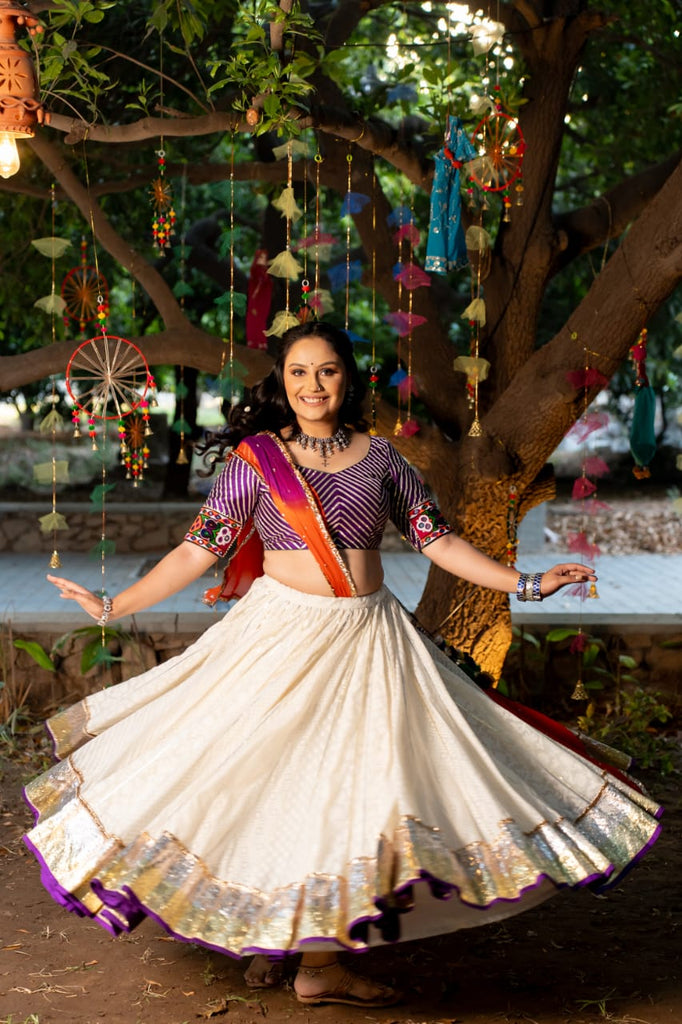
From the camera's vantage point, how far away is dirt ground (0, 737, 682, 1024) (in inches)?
128

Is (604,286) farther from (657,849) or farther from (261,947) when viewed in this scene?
(261,947)

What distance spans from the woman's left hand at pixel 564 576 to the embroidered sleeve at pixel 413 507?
0.30 m

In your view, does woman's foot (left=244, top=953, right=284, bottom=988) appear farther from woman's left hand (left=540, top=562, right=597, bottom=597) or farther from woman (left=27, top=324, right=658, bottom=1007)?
woman's left hand (left=540, top=562, right=597, bottom=597)

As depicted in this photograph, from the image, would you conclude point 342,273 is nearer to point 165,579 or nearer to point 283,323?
point 283,323

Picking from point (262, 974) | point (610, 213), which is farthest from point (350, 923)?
point (610, 213)

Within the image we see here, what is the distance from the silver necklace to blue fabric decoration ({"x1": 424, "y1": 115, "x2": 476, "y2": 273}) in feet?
5.93

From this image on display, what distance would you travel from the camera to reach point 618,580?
9898 millimetres

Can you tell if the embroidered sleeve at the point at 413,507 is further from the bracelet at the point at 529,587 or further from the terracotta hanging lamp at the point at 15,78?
the terracotta hanging lamp at the point at 15,78

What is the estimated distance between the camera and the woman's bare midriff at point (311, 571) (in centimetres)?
326

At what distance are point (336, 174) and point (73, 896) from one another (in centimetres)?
367

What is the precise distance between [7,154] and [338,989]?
2.51 m

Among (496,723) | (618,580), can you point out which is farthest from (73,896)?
(618,580)

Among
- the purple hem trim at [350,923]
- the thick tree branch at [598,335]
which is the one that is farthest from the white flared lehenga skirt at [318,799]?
the thick tree branch at [598,335]

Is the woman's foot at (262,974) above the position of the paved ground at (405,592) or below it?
below
